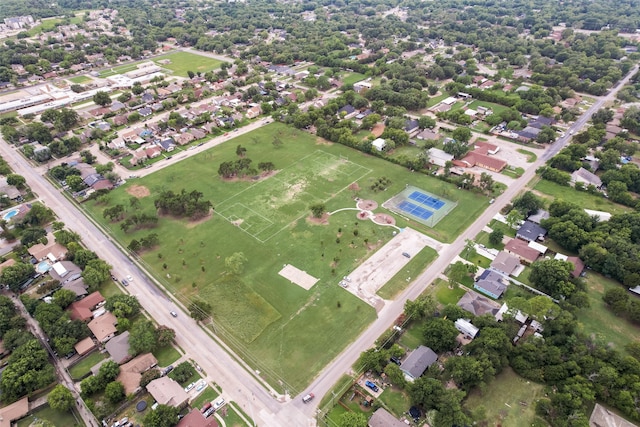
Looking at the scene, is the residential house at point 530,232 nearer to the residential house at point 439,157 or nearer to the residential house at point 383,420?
the residential house at point 439,157

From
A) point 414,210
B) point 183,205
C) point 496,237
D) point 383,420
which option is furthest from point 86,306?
point 496,237

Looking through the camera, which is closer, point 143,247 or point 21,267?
point 21,267

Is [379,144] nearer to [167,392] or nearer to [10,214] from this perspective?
[167,392]

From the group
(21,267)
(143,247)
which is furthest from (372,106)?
(21,267)

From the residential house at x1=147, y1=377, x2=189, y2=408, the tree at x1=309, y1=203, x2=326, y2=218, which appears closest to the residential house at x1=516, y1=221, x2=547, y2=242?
the tree at x1=309, y1=203, x2=326, y2=218

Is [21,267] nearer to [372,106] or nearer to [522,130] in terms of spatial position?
[372,106]
